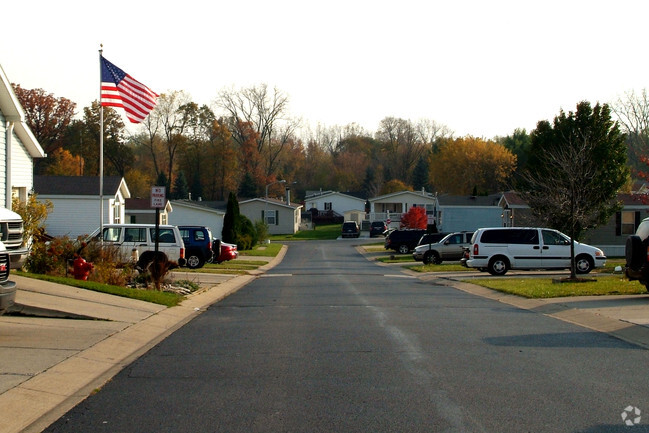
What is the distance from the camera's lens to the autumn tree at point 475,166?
8669 centimetres

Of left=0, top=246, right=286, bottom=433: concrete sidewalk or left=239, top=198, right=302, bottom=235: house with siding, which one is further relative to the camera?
left=239, top=198, right=302, bottom=235: house with siding

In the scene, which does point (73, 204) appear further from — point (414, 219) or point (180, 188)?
point (180, 188)

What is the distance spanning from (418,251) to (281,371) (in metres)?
33.6

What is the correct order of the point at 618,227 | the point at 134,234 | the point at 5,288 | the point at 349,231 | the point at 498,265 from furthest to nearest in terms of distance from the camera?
the point at 349,231
the point at 618,227
the point at 498,265
the point at 134,234
the point at 5,288

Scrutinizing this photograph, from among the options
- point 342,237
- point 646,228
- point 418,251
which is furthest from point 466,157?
point 646,228

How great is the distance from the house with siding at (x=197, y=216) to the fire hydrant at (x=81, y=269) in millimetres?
48226

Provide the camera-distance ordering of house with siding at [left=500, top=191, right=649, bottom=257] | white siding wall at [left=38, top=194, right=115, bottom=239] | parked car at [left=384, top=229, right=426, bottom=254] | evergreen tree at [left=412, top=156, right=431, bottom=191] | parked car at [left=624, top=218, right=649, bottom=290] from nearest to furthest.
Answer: parked car at [left=624, top=218, right=649, bottom=290] < white siding wall at [left=38, top=194, right=115, bottom=239] < house with siding at [left=500, top=191, right=649, bottom=257] < parked car at [left=384, top=229, right=426, bottom=254] < evergreen tree at [left=412, top=156, right=431, bottom=191]

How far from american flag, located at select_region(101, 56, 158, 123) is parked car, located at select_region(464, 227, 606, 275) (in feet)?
44.3

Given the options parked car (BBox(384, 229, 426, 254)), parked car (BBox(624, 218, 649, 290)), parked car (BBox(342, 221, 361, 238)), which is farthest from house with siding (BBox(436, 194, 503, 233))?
parked car (BBox(624, 218, 649, 290))

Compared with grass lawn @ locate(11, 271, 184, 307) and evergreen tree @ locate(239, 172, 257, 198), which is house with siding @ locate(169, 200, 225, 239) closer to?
evergreen tree @ locate(239, 172, 257, 198)

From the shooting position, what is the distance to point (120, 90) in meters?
25.0

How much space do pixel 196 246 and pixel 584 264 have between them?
15.7 m

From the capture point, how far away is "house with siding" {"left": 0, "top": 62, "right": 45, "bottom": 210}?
2121 centimetres

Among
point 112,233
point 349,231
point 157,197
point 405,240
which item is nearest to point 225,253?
point 112,233
